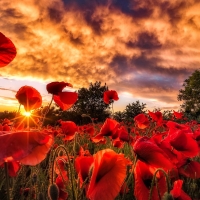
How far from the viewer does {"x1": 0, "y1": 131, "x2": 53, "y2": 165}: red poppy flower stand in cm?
61

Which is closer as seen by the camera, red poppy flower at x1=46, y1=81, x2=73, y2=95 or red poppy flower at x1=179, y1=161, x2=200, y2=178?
red poppy flower at x1=179, y1=161, x2=200, y2=178

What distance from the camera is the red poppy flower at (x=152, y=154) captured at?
98 cm

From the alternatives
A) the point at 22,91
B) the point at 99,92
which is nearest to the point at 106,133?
the point at 22,91

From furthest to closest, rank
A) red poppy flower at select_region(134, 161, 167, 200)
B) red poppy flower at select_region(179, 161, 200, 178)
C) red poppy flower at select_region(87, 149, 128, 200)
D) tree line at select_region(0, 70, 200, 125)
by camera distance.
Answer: tree line at select_region(0, 70, 200, 125) → red poppy flower at select_region(179, 161, 200, 178) → red poppy flower at select_region(134, 161, 167, 200) → red poppy flower at select_region(87, 149, 128, 200)

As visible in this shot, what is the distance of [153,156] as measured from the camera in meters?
0.98

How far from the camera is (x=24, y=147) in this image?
2.04 ft

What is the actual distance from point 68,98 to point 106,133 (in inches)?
19.2

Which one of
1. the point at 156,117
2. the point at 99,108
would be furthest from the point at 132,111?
the point at 156,117

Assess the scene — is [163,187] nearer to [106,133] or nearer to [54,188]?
[54,188]

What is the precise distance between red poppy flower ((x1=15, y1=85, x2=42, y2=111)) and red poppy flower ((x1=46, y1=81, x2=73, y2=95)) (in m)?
0.09

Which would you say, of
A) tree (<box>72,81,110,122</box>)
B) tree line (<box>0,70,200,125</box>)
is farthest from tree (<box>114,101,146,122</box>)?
tree (<box>72,81,110,122</box>)

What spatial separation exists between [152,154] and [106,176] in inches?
9.1

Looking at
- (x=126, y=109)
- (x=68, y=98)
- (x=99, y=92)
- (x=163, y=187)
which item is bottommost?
(x=163, y=187)

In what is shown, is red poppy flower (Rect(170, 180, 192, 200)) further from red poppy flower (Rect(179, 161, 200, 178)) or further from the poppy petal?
the poppy petal
